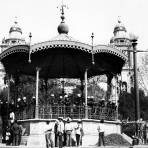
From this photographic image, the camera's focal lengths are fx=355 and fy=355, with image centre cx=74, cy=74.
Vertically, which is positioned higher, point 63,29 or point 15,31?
point 15,31

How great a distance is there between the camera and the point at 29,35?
76.6ft

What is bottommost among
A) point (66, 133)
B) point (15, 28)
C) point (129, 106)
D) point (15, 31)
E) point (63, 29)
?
point (66, 133)

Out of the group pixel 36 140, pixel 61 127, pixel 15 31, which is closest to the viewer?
pixel 61 127

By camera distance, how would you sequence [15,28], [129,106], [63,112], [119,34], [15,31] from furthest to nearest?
[119,34] → [15,28] → [15,31] → [129,106] → [63,112]

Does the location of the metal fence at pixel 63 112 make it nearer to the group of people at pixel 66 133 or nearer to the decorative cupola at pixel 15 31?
the group of people at pixel 66 133

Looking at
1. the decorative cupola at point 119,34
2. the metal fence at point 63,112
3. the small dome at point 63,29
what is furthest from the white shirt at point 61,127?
the decorative cupola at point 119,34

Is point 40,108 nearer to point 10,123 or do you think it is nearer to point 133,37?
point 10,123

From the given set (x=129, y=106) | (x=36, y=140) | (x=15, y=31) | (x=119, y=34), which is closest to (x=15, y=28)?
(x=15, y=31)

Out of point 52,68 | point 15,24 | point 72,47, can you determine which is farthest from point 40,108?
point 15,24

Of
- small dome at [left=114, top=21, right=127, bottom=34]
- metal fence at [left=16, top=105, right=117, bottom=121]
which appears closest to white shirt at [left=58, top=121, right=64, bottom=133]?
metal fence at [left=16, top=105, right=117, bottom=121]

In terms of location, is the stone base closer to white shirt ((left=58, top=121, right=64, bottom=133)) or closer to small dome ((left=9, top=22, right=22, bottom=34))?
white shirt ((left=58, top=121, right=64, bottom=133))

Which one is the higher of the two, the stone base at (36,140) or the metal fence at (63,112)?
the metal fence at (63,112)

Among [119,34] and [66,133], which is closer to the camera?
[66,133]

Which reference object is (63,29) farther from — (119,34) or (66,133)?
(119,34)
